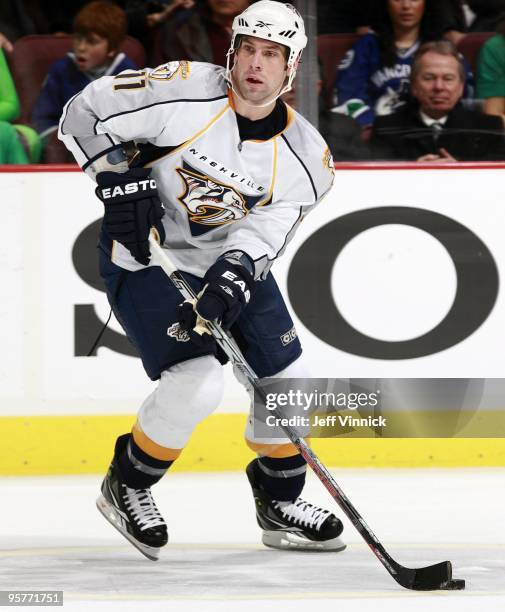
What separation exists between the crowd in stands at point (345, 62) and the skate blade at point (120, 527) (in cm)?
156

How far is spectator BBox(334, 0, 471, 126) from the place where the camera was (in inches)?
175

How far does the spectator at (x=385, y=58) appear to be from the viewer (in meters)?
4.44

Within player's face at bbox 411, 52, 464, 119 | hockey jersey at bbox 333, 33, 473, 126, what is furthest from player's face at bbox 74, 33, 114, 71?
player's face at bbox 411, 52, 464, 119

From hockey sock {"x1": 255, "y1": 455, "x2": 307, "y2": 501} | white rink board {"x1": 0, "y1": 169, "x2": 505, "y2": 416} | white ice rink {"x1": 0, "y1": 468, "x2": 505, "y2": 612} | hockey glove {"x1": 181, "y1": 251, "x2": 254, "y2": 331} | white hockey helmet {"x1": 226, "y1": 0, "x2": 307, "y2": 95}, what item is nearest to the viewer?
white ice rink {"x1": 0, "y1": 468, "x2": 505, "y2": 612}

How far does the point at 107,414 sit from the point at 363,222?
104 centimetres

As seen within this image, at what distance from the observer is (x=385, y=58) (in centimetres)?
445

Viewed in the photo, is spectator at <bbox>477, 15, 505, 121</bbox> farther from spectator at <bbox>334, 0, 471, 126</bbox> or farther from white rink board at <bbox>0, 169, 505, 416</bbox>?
white rink board at <bbox>0, 169, 505, 416</bbox>

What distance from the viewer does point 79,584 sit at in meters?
2.81

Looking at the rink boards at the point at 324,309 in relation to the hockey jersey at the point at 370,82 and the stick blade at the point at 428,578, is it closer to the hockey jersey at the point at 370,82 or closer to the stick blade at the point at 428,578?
the hockey jersey at the point at 370,82

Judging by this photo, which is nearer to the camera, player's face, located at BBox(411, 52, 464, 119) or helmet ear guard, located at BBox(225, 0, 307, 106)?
helmet ear guard, located at BBox(225, 0, 307, 106)

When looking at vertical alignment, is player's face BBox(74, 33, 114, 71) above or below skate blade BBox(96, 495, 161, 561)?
above

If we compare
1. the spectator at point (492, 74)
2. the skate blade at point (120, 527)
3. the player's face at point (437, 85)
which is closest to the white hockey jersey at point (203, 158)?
the skate blade at point (120, 527)

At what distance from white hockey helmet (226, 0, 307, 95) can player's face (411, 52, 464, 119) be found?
138 cm

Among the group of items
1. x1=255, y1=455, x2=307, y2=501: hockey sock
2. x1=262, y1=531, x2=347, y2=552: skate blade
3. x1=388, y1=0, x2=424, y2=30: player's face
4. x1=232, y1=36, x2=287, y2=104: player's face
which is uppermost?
x1=232, y1=36, x2=287, y2=104: player's face
